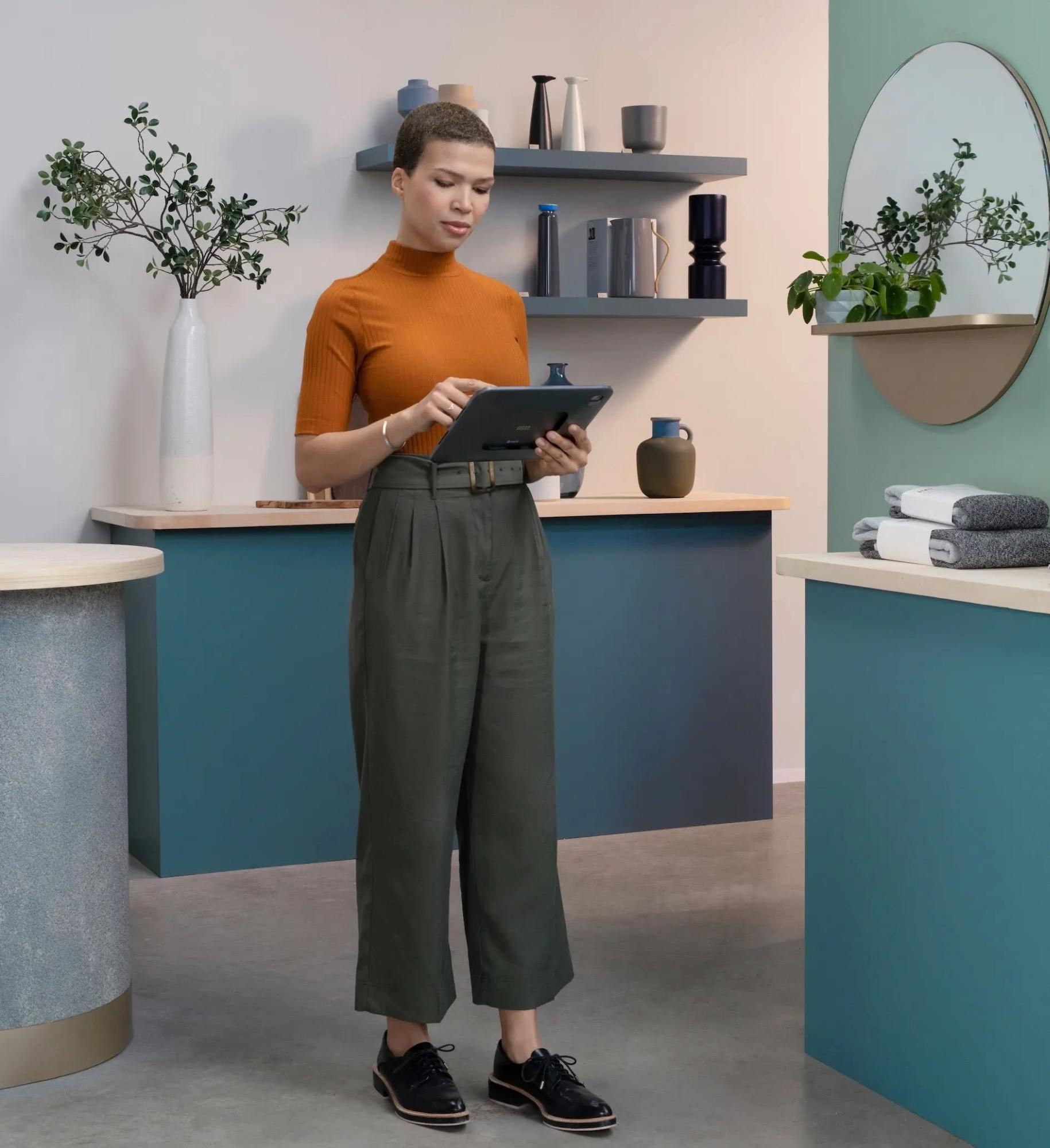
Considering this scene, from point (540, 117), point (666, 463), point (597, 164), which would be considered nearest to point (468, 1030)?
point (666, 463)

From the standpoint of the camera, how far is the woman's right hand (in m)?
2.17

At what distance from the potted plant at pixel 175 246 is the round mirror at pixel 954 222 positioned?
1.72 metres

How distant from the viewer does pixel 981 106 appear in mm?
2578

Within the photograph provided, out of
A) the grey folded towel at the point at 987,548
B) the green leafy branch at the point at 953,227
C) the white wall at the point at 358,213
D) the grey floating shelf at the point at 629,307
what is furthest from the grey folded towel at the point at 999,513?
the white wall at the point at 358,213

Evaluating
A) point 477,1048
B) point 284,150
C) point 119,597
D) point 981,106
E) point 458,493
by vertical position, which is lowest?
point 477,1048

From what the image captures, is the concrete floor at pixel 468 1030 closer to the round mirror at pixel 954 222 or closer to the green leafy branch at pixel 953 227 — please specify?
the round mirror at pixel 954 222

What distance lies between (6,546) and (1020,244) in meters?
1.84

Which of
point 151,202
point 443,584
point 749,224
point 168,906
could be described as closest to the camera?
point 443,584

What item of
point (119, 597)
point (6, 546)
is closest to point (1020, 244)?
point (119, 597)

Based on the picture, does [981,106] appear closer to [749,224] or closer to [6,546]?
[6,546]

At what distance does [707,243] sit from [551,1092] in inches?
111

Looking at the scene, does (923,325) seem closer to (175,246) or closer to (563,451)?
(563,451)

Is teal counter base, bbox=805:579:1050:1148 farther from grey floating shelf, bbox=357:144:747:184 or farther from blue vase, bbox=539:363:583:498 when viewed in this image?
grey floating shelf, bbox=357:144:747:184

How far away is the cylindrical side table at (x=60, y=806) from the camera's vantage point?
2475 mm
